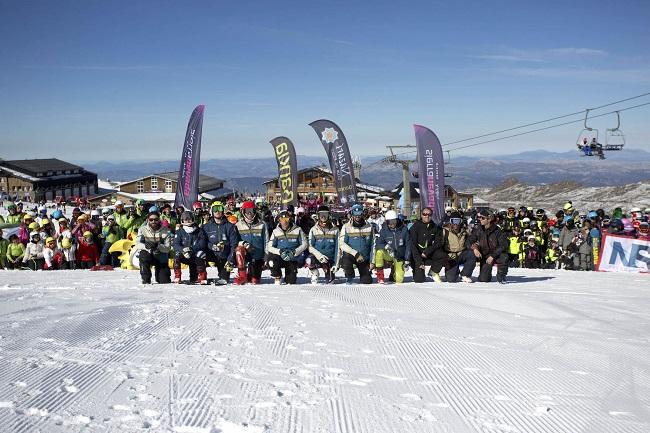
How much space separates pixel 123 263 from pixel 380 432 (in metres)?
11.1

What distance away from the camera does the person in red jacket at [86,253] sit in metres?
13.4

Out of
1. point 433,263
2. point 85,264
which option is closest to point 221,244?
point 433,263

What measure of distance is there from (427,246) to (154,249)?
4987 millimetres

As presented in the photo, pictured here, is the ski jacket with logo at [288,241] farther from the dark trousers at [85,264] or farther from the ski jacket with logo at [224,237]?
the dark trousers at [85,264]

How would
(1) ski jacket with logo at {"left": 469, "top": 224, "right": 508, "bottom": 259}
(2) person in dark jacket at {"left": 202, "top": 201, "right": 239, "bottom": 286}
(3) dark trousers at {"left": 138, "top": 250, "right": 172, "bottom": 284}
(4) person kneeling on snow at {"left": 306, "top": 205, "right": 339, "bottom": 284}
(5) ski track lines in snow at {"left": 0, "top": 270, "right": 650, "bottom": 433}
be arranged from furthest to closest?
1. (1) ski jacket with logo at {"left": 469, "top": 224, "right": 508, "bottom": 259}
2. (4) person kneeling on snow at {"left": 306, "top": 205, "right": 339, "bottom": 284}
3. (2) person in dark jacket at {"left": 202, "top": 201, "right": 239, "bottom": 286}
4. (3) dark trousers at {"left": 138, "top": 250, "right": 172, "bottom": 284}
5. (5) ski track lines in snow at {"left": 0, "top": 270, "right": 650, "bottom": 433}

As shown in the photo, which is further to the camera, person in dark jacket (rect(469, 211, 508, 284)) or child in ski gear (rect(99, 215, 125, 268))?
child in ski gear (rect(99, 215, 125, 268))

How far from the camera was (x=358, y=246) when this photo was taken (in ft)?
34.4

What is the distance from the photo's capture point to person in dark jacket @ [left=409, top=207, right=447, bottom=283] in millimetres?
10820

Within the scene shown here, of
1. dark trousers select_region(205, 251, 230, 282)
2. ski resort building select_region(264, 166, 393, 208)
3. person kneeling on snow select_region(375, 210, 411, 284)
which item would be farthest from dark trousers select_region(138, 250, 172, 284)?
ski resort building select_region(264, 166, 393, 208)

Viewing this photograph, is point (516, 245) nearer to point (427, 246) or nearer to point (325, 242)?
point (427, 246)

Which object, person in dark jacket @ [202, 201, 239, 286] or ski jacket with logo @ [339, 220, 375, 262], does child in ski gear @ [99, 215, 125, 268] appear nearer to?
person in dark jacket @ [202, 201, 239, 286]

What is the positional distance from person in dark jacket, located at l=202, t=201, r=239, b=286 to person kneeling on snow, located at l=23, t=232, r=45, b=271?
17.6 ft

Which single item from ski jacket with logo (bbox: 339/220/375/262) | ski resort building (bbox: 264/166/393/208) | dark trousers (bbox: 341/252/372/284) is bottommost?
dark trousers (bbox: 341/252/372/284)

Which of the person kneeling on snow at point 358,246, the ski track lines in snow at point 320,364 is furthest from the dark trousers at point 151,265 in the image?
the person kneeling on snow at point 358,246
